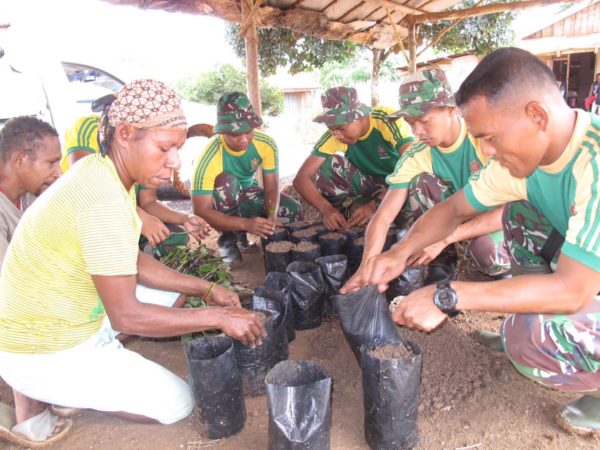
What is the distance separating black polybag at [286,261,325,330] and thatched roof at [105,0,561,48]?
2568 mm

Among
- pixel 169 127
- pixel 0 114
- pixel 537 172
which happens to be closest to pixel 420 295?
pixel 537 172

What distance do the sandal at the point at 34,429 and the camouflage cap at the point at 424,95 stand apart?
242 centimetres

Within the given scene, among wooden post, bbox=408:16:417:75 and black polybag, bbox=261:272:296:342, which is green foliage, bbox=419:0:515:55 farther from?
black polybag, bbox=261:272:296:342

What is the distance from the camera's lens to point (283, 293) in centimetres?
251

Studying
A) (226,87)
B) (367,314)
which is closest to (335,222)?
(367,314)

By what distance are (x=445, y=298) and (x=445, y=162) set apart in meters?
1.54

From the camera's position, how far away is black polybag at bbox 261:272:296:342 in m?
2.47

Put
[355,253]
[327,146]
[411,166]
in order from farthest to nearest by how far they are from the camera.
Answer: [327,146]
[355,253]
[411,166]

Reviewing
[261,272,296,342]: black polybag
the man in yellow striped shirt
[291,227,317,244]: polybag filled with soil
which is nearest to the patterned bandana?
the man in yellow striped shirt

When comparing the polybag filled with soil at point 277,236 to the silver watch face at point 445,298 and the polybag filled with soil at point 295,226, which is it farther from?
the silver watch face at point 445,298

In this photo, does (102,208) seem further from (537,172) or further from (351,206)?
(351,206)

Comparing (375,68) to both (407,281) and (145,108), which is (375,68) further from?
(145,108)

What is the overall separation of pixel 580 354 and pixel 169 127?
1656 millimetres

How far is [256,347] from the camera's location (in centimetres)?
216
